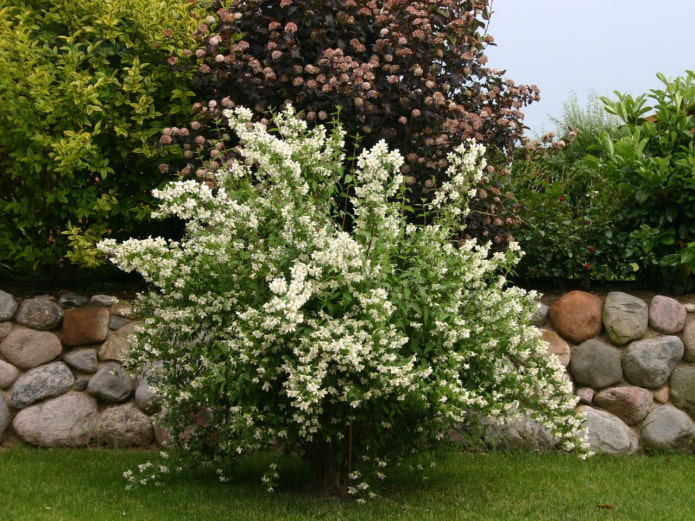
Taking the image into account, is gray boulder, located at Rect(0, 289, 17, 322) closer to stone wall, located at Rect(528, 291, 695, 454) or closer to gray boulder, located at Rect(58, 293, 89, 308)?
gray boulder, located at Rect(58, 293, 89, 308)

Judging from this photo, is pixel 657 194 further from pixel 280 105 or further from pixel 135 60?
pixel 135 60

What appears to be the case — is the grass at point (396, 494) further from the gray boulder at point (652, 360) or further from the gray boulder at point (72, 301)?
the gray boulder at point (72, 301)

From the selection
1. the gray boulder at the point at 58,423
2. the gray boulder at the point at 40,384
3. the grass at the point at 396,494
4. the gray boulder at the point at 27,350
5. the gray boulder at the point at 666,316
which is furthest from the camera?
the gray boulder at the point at 666,316

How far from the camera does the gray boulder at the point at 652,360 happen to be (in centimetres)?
601

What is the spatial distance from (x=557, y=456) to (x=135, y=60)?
4221mm

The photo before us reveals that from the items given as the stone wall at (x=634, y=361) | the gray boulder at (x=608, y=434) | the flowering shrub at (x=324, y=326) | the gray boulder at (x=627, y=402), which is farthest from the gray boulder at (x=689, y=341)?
the flowering shrub at (x=324, y=326)

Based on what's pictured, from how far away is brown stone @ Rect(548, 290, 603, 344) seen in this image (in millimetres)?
6086

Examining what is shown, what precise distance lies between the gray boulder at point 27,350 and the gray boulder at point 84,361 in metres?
0.14

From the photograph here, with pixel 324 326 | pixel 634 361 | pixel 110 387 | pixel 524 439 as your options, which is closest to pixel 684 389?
pixel 634 361

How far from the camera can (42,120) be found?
6.03 meters

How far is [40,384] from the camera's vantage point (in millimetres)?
5898

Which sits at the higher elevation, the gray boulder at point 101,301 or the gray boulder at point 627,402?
the gray boulder at point 101,301

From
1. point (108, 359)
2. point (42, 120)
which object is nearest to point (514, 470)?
point (108, 359)

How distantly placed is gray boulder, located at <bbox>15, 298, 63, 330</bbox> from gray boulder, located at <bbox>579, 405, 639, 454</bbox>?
396 cm
